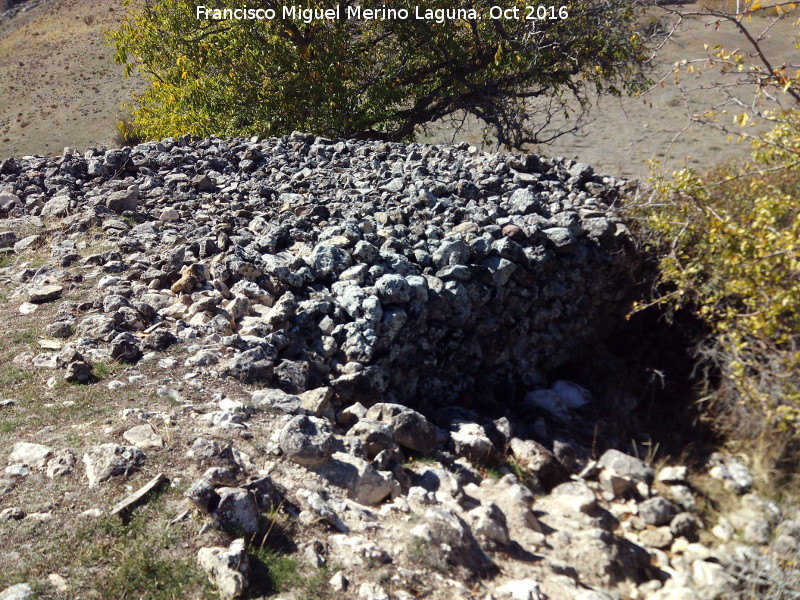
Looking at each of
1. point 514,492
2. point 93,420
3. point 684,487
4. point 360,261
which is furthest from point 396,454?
point 684,487

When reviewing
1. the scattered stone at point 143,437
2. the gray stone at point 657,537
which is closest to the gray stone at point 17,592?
the scattered stone at point 143,437

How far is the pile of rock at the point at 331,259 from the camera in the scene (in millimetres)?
4285

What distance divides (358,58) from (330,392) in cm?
694

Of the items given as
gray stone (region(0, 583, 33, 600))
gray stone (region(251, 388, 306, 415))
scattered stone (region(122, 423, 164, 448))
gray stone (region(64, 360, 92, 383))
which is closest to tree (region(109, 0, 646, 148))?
gray stone (region(64, 360, 92, 383))

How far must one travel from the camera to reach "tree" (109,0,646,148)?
30.3 ft

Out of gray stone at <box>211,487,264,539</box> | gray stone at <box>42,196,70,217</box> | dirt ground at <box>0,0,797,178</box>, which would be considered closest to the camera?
gray stone at <box>211,487,264,539</box>

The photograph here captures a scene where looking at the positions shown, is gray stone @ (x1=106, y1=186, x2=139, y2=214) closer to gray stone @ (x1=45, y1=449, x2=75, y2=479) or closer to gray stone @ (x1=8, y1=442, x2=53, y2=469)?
gray stone @ (x1=8, y1=442, x2=53, y2=469)

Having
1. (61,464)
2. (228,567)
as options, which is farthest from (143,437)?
(228,567)

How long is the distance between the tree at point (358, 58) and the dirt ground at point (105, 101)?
114 cm

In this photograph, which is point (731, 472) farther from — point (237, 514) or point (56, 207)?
point (56, 207)

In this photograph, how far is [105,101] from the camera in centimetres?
2419

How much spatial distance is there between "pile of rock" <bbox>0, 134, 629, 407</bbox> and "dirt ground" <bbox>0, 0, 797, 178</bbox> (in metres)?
1.49

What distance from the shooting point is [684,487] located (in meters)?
4.55

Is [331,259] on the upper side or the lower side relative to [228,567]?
upper
